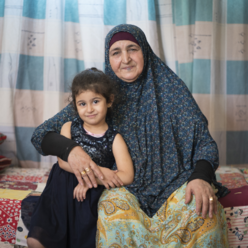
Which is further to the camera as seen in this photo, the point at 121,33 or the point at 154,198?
the point at 121,33

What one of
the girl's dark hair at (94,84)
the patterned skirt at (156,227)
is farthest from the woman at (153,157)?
the girl's dark hair at (94,84)

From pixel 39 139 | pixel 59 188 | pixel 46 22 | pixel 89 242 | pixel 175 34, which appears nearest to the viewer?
pixel 89 242

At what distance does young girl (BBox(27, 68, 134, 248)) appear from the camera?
1.22 metres

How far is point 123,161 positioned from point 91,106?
320 mm

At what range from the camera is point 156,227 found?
1.22 metres

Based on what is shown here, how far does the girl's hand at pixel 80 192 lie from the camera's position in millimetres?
1278

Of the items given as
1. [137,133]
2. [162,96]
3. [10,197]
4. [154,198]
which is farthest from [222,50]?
[10,197]

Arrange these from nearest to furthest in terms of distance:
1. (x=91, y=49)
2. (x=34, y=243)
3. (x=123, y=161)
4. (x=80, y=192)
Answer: (x=34, y=243), (x=80, y=192), (x=123, y=161), (x=91, y=49)

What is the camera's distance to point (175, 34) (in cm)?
242

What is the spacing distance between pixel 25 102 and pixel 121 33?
4.14ft

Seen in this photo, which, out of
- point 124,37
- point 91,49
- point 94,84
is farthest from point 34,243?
point 91,49

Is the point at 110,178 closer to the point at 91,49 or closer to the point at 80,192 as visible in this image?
the point at 80,192

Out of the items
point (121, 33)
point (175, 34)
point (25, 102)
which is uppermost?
point (175, 34)

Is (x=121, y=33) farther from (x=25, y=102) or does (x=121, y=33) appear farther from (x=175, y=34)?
(x=25, y=102)
